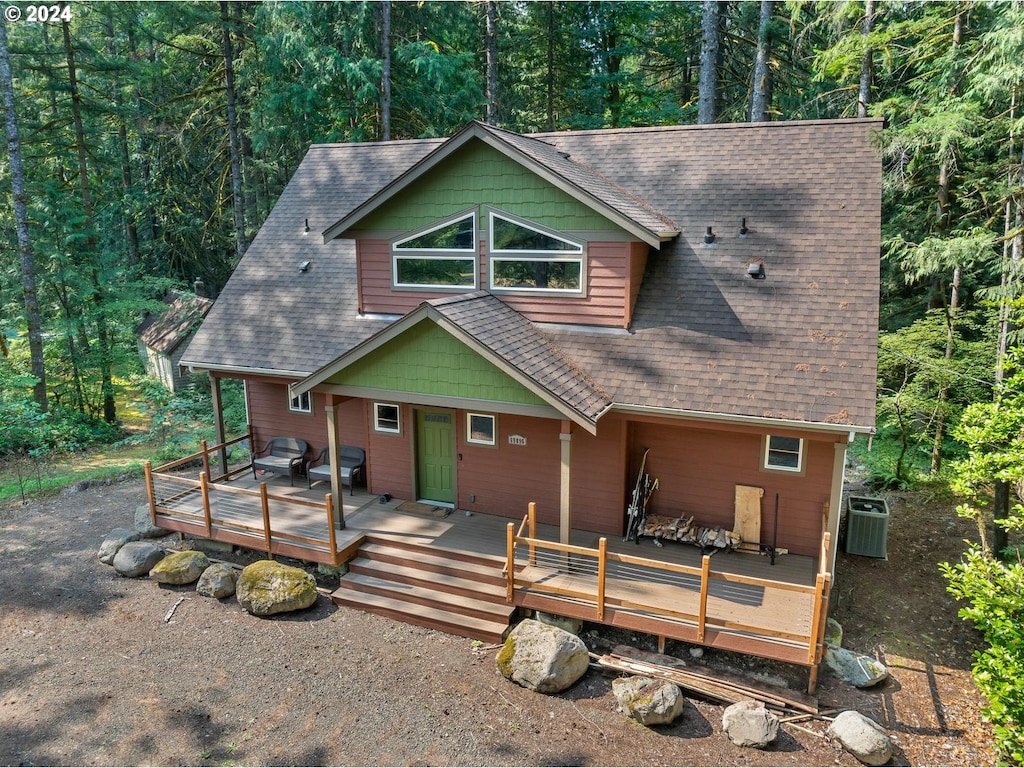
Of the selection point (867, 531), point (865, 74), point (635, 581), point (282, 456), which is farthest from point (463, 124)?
point (635, 581)

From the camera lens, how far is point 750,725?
6.40 meters

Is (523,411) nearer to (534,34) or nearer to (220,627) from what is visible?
(220,627)

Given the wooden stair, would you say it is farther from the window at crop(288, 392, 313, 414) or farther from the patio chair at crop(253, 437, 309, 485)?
the window at crop(288, 392, 313, 414)

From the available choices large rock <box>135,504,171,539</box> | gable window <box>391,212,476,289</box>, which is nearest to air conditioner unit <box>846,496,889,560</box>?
gable window <box>391,212,476,289</box>

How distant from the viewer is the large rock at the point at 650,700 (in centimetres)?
659

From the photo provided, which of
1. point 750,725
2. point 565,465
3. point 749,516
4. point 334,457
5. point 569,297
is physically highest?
point 569,297

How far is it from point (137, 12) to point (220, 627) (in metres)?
21.3

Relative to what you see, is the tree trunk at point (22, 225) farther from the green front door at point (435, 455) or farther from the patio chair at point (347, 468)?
the green front door at point (435, 455)

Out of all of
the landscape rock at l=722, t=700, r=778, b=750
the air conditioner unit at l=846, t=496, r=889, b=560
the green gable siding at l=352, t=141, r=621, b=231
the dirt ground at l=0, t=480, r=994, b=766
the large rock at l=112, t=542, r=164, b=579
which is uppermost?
the green gable siding at l=352, t=141, r=621, b=231

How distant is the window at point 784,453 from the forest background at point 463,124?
1766 mm

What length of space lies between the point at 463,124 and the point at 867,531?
16.9 meters

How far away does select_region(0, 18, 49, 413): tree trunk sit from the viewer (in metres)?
15.7

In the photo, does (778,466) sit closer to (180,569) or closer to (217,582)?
(217,582)

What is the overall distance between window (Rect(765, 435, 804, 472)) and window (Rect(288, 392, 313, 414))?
25.5ft
